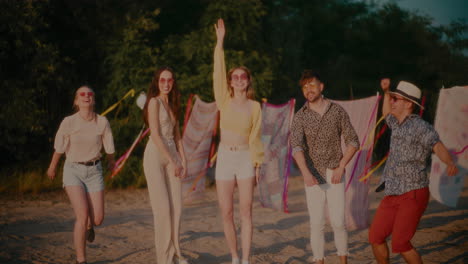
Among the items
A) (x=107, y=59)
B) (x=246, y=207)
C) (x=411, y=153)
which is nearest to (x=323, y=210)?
(x=246, y=207)

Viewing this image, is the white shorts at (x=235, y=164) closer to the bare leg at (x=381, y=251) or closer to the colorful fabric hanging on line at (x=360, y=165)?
the bare leg at (x=381, y=251)

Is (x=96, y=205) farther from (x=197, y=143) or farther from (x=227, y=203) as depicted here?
(x=197, y=143)

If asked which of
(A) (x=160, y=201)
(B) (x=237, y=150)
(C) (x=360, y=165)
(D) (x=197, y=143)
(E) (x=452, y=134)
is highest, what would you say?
(E) (x=452, y=134)

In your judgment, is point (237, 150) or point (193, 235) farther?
point (193, 235)

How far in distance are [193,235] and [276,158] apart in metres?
2.73

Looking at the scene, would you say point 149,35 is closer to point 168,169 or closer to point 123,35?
point 123,35

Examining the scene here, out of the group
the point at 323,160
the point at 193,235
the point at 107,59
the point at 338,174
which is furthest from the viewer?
the point at 107,59

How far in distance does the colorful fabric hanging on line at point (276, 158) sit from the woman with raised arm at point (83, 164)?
13.9 feet

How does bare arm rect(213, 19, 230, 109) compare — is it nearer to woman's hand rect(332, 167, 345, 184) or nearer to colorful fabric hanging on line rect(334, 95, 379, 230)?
woman's hand rect(332, 167, 345, 184)

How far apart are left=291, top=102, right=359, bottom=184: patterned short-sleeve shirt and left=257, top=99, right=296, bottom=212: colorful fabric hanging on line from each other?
3.96m

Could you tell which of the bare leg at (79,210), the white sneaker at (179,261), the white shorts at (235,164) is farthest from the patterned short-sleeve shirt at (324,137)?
the bare leg at (79,210)

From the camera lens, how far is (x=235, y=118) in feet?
15.7

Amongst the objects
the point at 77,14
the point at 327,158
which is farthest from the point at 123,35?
the point at 327,158

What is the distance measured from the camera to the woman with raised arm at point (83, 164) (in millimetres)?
4848
